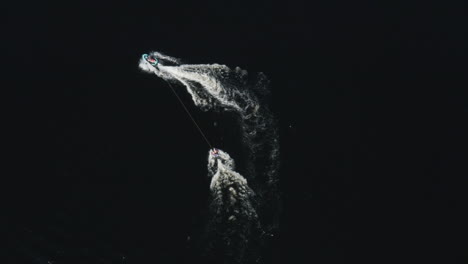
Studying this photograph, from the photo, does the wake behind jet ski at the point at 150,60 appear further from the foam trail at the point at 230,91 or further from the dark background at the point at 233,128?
the dark background at the point at 233,128

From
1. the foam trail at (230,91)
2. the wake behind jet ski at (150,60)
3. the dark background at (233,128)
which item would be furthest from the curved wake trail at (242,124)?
the dark background at (233,128)

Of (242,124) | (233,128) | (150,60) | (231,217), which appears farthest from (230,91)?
(231,217)

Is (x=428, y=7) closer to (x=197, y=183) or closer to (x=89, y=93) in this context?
(x=197, y=183)

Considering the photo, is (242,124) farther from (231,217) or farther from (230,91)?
(231,217)

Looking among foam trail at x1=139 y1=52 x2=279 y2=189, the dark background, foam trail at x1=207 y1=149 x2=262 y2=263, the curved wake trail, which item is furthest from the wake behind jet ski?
foam trail at x1=207 y1=149 x2=262 y2=263

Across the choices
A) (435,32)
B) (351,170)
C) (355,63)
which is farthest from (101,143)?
(435,32)

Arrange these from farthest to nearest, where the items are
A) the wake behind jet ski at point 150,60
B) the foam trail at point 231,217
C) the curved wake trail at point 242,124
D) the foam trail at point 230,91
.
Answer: the wake behind jet ski at point 150,60
the foam trail at point 230,91
the curved wake trail at point 242,124
the foam trail at point 231,217

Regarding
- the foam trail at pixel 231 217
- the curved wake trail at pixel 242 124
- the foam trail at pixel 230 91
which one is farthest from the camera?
the foam trail at pixel 230 91
